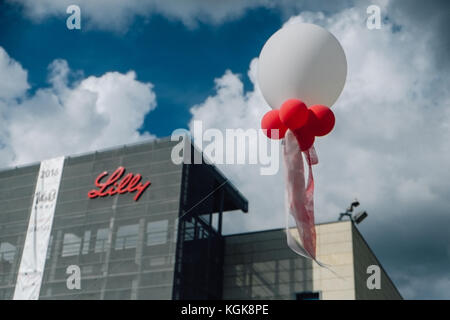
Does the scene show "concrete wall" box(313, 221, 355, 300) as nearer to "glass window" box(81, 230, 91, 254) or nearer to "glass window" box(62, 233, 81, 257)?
"glass window" box(81, 230, 91, 254)

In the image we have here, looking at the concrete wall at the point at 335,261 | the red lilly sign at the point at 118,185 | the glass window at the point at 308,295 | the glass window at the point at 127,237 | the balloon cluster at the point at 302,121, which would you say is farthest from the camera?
the glass window at the point at 308,295

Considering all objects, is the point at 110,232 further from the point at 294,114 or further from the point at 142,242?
the point at 294,114

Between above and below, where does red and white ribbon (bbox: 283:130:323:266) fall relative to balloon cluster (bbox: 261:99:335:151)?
below

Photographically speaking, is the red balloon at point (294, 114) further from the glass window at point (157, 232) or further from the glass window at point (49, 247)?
the glass window at point (49, 247)

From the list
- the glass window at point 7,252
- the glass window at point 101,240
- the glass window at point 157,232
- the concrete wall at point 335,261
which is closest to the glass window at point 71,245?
the glass window at point 101,240

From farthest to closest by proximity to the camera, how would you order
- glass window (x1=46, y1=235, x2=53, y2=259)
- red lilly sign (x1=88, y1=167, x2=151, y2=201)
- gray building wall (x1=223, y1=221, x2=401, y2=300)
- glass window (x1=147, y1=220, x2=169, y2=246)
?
glass window (x1=46, y1=235, x2=53, y2=259), red lilly sign (x1=88, y1=167, x2=151, y2=201), gray building wall (x1=223, y1=221, x2=401, y2=300), glass window (x1=147, y1=220, x2=169, y2=246)

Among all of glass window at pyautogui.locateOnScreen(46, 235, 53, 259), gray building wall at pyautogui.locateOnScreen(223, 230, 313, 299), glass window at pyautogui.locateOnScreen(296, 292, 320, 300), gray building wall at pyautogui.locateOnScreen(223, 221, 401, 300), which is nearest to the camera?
gray building wall at pyautogui.locateOnScreen(223, 221, 401, 300)

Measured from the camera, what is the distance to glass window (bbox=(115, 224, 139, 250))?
981 inches

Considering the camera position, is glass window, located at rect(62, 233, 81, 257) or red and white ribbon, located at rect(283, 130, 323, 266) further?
glass window, located at rect(62, 233, 81, 257)

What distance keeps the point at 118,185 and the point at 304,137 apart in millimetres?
21501

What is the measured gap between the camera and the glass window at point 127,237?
81.7 feet

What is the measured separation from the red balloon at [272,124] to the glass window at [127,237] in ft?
64.4

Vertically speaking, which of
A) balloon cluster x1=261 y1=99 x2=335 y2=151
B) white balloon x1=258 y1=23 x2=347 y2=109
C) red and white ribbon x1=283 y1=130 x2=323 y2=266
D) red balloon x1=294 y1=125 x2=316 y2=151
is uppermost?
white balloon x1=258 y1=23 x2=347 y2=109

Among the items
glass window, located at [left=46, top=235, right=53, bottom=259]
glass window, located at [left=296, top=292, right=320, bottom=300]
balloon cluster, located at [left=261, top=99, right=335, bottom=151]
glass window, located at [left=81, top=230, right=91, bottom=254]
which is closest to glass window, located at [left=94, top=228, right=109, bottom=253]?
glass window, located at [left=81, top=230, right=91, bottom=254]
